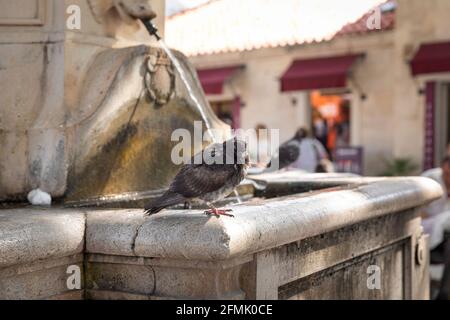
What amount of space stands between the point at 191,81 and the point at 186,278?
2.02 meters

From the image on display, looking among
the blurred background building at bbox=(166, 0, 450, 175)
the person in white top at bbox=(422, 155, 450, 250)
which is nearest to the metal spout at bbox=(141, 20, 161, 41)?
the person in white top at bbox=(422, 155, 450, 250)

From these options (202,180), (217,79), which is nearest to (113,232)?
(202,180)

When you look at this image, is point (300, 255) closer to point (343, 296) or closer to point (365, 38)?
point (343, 296)

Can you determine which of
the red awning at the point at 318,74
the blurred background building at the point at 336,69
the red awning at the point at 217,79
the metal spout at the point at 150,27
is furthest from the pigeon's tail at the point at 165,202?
the red awning at the point at 217,79

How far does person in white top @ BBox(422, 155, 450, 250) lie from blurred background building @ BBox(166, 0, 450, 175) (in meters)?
7.30

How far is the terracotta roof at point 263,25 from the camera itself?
54.5 feet

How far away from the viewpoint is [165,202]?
2.90 metres

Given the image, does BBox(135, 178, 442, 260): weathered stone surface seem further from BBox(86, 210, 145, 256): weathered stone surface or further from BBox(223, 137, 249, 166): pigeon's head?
BBox(223, 137, 249, 166): pigeon's head

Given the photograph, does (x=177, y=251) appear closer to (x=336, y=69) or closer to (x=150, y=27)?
(x=150, y=27)

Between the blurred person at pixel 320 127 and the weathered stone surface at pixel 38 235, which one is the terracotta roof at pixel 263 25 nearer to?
the blurred person at pixel 320 127

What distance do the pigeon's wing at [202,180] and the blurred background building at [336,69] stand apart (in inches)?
442

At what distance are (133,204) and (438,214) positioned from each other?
323 cm

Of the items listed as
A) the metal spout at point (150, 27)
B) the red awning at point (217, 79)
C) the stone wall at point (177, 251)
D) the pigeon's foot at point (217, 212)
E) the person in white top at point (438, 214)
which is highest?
the red awning at point (217, 79)
